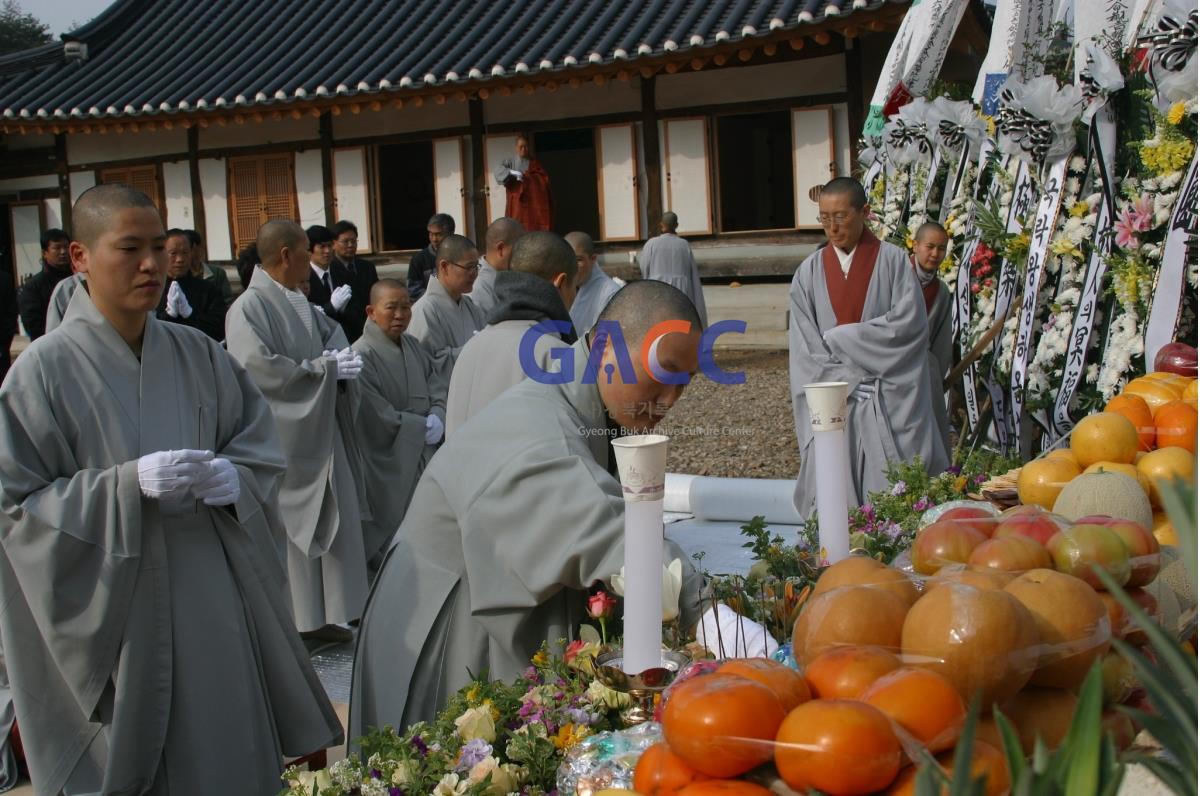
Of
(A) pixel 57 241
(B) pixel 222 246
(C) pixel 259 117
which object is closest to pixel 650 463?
(A) pixel 57 241

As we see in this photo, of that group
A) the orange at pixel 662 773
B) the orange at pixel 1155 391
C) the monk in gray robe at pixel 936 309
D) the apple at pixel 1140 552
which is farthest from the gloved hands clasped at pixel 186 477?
the monk in gray robe at pixel 936 309

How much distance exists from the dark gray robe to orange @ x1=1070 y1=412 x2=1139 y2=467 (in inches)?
78.2

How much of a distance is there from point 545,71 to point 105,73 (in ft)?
22.9

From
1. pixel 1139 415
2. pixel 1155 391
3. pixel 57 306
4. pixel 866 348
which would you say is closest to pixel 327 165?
pixel 57 306

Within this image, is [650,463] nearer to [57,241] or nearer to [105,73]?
[57,241]

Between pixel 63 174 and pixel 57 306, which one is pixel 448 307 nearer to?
pixel 57 306

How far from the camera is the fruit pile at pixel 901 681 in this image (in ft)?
3.90

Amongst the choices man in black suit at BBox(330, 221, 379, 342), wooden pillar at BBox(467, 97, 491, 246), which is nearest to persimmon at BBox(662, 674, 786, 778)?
man in black suit at BBox(330, 221, 379, 342)

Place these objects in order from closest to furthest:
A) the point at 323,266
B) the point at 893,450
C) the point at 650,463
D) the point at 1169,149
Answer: the point at 650,463
the point at 1169,149
the point at 893,450
the point at 323,266

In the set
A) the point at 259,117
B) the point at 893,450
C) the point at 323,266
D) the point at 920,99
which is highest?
the point at 259,117

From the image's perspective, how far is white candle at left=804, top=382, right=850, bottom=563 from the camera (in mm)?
2023

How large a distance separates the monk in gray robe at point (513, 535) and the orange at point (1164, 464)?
881 mm

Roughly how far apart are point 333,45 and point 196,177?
249 cm

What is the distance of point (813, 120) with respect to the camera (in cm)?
1216
